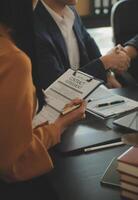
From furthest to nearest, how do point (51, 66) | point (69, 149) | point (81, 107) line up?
point (51, 66), point (81, 107), point (69, 149)

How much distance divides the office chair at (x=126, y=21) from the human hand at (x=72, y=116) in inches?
33.0

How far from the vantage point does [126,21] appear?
7.47ft

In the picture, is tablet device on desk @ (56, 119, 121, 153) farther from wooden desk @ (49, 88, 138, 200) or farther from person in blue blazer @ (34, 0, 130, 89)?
person in blue blazer @ (34, 0, 130, 89)

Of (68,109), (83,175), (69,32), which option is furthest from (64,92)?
(69,32)

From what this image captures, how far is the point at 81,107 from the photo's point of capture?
4.76ft

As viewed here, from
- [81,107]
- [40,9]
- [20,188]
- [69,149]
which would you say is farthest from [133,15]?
[20,188]

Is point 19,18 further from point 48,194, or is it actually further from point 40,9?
point 40,9

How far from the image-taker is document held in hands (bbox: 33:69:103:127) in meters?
Answer: 1.47

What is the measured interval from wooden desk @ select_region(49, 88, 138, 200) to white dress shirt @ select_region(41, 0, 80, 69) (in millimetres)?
873

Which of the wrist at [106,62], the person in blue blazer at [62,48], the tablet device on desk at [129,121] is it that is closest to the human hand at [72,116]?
the tablet device on desk at [129,121]

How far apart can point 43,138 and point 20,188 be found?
0.16 metres

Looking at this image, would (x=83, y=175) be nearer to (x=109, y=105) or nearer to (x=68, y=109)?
(x=68, y=109)

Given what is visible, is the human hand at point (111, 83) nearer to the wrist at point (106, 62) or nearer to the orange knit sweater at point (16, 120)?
the wrist at point (106, 62)

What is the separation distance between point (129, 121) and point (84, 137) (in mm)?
170
